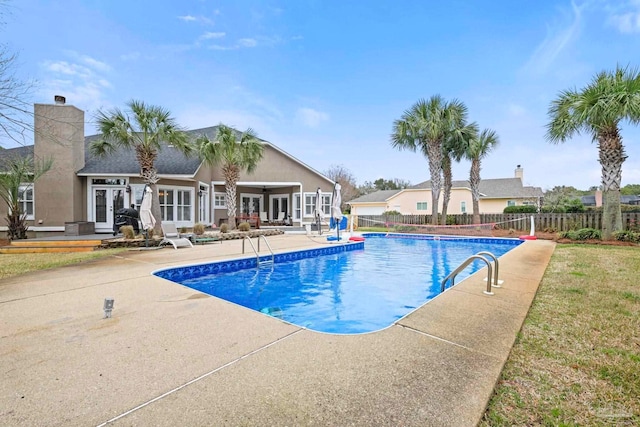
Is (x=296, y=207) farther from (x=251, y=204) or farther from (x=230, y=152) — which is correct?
(x=230, y=152)

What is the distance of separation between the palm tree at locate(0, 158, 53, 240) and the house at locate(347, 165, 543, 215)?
72.3 feet

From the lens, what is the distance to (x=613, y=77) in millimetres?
11562

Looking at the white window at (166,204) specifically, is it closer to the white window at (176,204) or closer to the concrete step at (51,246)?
the white window at (176,204)

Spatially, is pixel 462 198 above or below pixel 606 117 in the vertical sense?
below

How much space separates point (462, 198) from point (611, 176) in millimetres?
21060

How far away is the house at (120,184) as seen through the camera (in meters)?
13.9

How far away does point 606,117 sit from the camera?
36.9ft

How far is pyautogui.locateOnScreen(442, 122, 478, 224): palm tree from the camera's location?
19688 millimetres

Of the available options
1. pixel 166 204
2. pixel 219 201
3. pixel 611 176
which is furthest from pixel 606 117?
pixel 166 204

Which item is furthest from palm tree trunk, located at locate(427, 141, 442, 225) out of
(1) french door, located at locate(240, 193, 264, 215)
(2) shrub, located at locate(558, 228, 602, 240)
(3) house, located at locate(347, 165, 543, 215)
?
(1) french door, located at locate(240, 193, 264, 215)

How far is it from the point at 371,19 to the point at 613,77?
10229 mm

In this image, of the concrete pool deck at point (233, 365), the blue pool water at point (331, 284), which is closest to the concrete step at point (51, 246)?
the blue pool water at point (331, 284)

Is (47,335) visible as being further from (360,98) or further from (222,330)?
(360,98)

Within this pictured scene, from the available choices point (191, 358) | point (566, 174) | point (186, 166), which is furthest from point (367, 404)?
point (566, 174)
